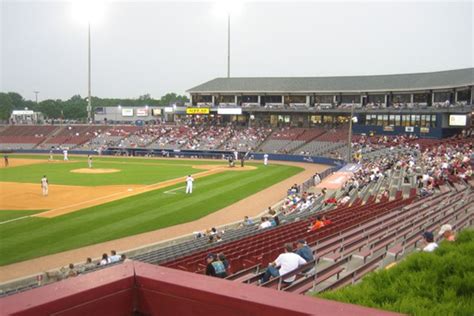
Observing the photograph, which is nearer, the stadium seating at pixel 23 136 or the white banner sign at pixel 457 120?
the white banner sign at pixel 457 120

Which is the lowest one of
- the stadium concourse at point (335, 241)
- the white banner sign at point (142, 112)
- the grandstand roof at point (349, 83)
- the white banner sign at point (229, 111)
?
the stadium concourse at point (335, 241)

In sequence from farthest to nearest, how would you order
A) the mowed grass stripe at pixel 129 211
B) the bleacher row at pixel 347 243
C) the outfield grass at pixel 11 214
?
the outfield grass at pixel 11 214
the mowed grass stripe at pixel 129 211
the bleacher row at pixel 347 243

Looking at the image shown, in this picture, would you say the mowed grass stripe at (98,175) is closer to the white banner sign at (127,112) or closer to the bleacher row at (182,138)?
the bleacher row at (182,138)

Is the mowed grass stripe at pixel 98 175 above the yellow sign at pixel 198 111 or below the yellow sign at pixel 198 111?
below

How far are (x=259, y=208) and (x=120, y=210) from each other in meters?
9.10

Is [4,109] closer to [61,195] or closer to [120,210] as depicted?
[61,195]

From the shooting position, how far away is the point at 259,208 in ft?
94.9

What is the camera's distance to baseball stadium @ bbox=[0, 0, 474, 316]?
2797mm

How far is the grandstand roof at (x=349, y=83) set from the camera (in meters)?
61.6

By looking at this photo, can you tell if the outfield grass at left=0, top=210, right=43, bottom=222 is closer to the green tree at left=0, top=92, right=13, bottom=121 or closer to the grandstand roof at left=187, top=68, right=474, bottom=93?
the grandstand roof at left=187, top=68, right=474, bottom=93

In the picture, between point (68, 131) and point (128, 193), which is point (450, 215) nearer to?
point (128, 193)

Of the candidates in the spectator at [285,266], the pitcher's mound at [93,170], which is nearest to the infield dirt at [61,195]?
the pitcher's mound at [93,170]

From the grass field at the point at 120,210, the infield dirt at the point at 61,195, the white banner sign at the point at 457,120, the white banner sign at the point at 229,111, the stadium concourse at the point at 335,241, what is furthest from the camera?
the white banner sign at the point at 229,111

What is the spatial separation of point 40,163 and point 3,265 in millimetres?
42990
